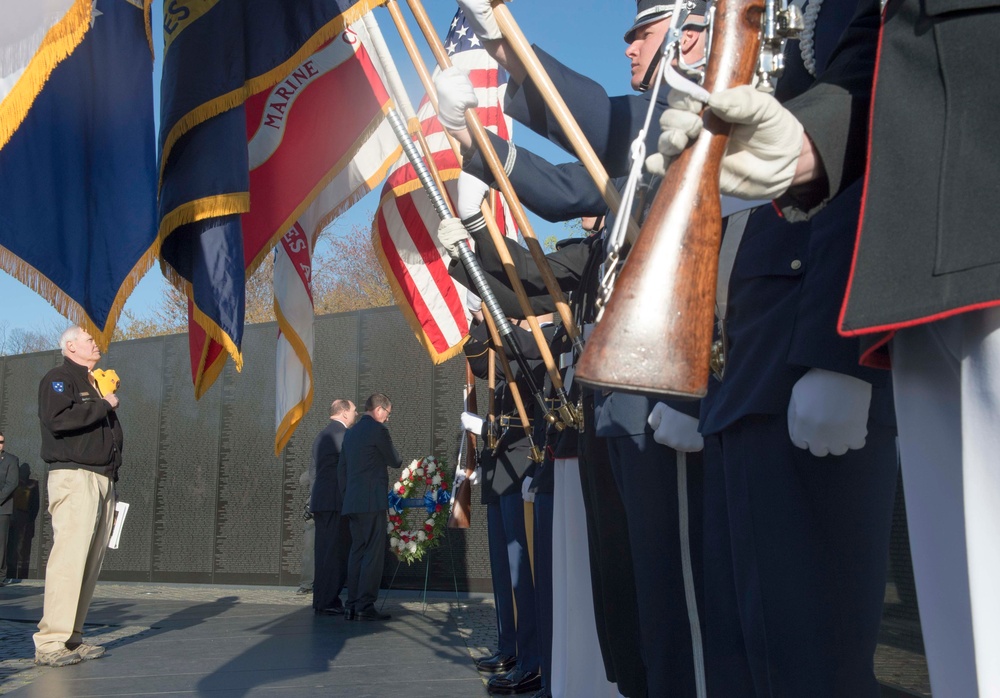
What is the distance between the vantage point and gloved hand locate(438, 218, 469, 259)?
2926mm

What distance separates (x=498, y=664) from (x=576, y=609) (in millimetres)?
1627

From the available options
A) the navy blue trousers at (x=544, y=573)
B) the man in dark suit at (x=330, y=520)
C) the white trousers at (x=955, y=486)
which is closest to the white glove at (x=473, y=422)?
the navy blue trousers at (x=544, y=573)

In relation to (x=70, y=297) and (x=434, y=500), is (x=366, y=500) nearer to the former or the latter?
(x=434, y=500)

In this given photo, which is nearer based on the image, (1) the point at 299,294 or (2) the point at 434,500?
(1) the point at 299,294

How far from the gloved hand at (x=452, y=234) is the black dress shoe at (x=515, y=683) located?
2154mm

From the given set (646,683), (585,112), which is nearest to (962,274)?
(585,112)

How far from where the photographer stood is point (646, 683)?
8.78ft

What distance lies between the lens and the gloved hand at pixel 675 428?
2072 millimetres

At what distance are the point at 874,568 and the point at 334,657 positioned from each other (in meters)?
4.23

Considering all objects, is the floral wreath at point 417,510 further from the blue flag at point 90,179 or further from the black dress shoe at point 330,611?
the blue flag at point 90,179

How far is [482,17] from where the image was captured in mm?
2080

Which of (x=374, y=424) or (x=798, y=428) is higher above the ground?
(x=374, y=424)

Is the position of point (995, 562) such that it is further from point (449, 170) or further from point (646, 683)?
point (449, 170)

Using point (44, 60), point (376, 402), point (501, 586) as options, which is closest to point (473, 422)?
point (501, 586)
